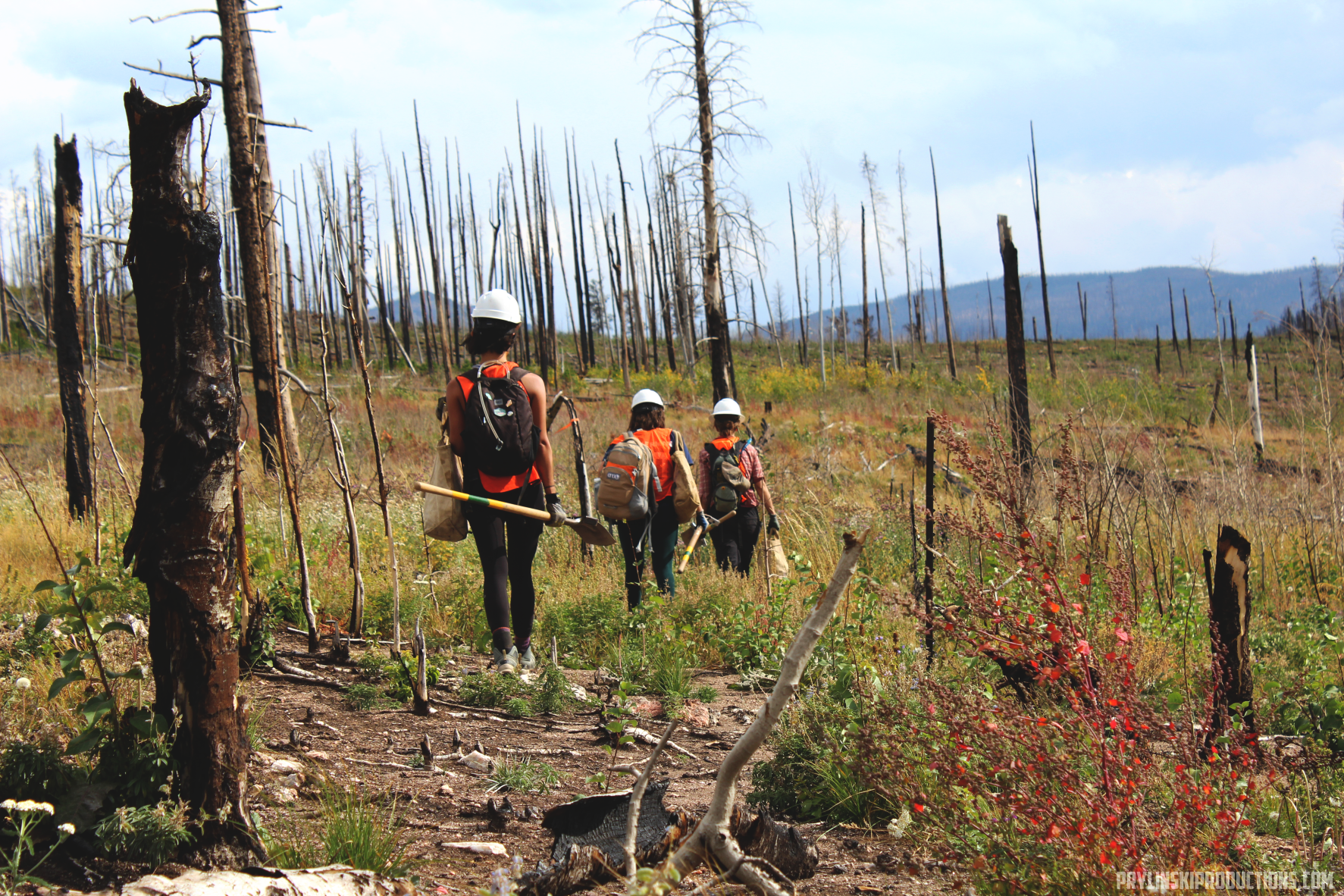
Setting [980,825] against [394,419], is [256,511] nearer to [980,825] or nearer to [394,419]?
[980,825]

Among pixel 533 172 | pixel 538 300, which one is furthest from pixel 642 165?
pixel 538 300

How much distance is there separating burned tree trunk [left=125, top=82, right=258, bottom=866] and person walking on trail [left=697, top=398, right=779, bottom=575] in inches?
178

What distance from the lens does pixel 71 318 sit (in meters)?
5.80

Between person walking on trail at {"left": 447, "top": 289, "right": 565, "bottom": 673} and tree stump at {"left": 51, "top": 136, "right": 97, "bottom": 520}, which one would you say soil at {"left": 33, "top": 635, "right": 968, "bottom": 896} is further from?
tree stump at {"left": 51, "top": 136, "right": 97, "bottom": 520}

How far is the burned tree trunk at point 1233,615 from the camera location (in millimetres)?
2822

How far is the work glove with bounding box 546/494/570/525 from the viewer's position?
4129mm

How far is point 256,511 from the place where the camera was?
23.6ft

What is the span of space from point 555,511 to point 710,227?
885 cm

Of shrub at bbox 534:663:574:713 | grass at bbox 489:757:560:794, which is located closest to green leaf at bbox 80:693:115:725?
grass at bbox 489:757:560:794

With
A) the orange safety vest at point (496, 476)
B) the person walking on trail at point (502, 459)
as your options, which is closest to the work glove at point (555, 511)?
the person walking on trail at point (502, 459)

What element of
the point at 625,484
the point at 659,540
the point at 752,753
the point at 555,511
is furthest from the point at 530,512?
the point at 752,753

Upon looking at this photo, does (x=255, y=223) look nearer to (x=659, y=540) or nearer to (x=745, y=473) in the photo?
(x=659, y=540)

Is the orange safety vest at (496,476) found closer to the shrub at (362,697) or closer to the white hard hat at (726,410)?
the shrub at (362,697)

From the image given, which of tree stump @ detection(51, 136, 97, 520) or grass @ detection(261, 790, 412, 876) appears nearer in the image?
grass @ detection(261, 790, 412, 876)
